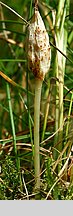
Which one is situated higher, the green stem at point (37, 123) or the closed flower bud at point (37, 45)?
the closed flower bud at point (37, 45)

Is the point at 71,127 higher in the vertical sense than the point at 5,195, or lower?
higher

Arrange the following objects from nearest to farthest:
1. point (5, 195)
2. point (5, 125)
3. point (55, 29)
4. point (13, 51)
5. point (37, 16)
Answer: point (37, 16) < point (5, 195) < point (55, 29) < point (5, 125) < point (13, 51)

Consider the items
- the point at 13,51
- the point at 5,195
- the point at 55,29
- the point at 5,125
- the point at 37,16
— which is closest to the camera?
the point at 37,16

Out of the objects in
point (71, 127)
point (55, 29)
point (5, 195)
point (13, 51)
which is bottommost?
point (5, 195)

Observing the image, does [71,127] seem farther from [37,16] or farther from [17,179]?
[37,16]

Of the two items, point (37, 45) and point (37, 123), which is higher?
point (37, 45)

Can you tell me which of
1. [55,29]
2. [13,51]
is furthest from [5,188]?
[13,51]

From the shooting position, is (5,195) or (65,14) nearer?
(5,195)

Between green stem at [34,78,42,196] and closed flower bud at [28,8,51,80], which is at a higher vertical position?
closed flower bud at [28,8,51,80]
